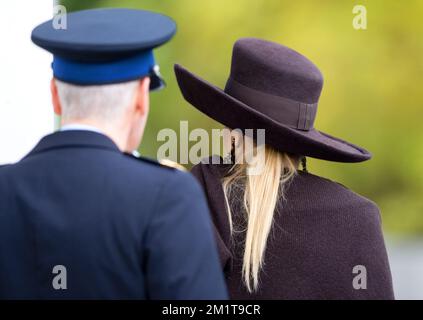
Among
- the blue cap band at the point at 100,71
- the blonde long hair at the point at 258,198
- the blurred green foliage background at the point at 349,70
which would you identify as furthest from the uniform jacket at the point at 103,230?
the blurred green foliage background at the point at 349,70

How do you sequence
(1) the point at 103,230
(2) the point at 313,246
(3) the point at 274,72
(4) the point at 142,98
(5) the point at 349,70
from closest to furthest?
(1) the point at 103,230, (4) the point at 142,98, (2) the point at 313,246, (3) the point at 274,72, (5) the point at 349,70

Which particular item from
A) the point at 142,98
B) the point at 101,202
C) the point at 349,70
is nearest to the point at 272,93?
Result: the point at 142,98

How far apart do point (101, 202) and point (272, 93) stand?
1.06 m

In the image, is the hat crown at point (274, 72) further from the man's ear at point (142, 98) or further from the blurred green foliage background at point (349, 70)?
the blurred green foliage background at point (349, 70)

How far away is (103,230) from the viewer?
5.31 feet

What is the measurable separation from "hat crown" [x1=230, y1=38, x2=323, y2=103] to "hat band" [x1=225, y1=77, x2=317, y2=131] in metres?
0.01

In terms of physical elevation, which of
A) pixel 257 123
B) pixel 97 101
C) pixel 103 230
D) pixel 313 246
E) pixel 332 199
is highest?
pixel 97 101

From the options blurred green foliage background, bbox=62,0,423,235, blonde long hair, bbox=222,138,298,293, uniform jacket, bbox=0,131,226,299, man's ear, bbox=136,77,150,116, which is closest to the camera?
uniform jacket, bbox=0,131,226,299

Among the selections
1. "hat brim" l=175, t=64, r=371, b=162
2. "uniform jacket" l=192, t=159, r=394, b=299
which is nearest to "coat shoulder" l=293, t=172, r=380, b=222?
"uniform jacket" l=192, t=159, r=394, b=299

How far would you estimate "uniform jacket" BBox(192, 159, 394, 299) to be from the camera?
2430 millimetres

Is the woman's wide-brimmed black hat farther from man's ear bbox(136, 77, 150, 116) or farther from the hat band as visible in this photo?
man's ear bbox(136, 77, 150, 116)

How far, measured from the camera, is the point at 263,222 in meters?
2.44

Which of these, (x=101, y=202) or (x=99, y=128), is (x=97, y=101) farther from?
(x=101, y=202)

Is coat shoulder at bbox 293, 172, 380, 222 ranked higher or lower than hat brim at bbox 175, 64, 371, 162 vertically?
lower
